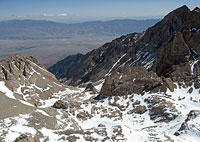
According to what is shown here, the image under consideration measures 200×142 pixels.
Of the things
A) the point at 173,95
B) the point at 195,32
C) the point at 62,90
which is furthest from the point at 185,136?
the point at 62,90

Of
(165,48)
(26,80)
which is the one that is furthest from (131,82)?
(26,80)

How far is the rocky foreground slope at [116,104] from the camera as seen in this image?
129 ft

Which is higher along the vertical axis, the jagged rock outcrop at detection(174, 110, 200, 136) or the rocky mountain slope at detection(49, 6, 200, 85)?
the rocky mountain slope at detection(49, 6, 200, 85)

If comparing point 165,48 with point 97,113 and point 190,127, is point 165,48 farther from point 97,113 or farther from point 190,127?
point 190,127

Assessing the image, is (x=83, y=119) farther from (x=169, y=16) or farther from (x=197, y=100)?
(x=169, y=16)

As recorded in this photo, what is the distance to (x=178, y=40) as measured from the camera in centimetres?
8575

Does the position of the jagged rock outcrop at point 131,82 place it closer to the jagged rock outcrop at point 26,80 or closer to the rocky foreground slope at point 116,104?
the rocky foreground slope at point 116,104

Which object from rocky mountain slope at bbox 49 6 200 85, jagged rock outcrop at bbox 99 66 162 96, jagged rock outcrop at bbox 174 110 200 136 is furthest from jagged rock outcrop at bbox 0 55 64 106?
jagged rock outcrop at bbox 174 110 200 136

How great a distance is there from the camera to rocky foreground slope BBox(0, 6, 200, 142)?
3919 cm

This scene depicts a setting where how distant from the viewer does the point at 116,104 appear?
69.7m

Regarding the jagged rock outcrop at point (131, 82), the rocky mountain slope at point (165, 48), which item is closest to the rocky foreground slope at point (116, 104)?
the jagged rock outcrop at point (131, 82)

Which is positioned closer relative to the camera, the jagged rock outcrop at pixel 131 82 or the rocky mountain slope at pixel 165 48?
the jagged rock outcrop at pixel 131 82

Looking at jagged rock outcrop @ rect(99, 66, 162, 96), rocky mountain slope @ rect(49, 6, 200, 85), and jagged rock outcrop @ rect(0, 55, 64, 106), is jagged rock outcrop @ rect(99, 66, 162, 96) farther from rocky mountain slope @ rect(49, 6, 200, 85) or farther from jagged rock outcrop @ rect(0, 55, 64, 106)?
jagged rock outcrop @ rect(0, 55, 64, 106)

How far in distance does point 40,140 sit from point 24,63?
275 ft
